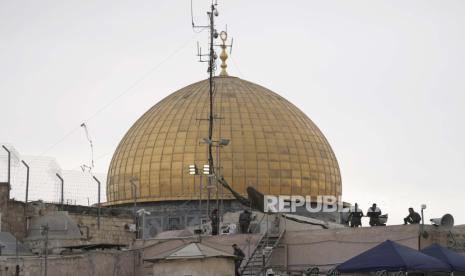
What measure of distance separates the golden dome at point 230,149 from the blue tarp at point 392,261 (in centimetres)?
2007

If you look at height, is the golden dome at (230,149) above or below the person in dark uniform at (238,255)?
above

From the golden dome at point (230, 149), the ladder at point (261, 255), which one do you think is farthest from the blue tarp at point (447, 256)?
the golden dome at point (230, 149)

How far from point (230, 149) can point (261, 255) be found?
16609 mm

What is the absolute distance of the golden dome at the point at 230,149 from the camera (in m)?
52.4

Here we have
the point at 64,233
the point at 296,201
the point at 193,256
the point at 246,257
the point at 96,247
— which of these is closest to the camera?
the point at 193,256

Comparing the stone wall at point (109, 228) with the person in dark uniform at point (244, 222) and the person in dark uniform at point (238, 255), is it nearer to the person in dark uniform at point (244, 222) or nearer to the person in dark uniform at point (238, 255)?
the person in dark uniform at point (244, 222)

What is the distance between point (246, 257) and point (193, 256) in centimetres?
372

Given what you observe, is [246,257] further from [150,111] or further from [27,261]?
[150,111]

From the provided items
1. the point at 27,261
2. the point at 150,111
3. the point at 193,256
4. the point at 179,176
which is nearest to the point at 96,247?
the point at 27,261

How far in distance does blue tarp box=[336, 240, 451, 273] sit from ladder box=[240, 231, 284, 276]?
14.5ft

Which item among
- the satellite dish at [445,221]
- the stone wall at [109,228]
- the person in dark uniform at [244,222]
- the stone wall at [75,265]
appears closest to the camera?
the satellite dish at [445,221]

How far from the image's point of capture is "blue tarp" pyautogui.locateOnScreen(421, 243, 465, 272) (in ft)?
105

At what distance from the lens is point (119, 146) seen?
5581 centimetres

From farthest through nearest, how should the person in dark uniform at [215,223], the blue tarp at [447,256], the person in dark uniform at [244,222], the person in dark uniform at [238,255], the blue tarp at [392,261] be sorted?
the person in dark uniform at [215,223]
the person in dark uniform at [244,222]
the person in dark uniform at [238,255]
the blue tarp at [447,256]
the blue tarp at [392,261]
